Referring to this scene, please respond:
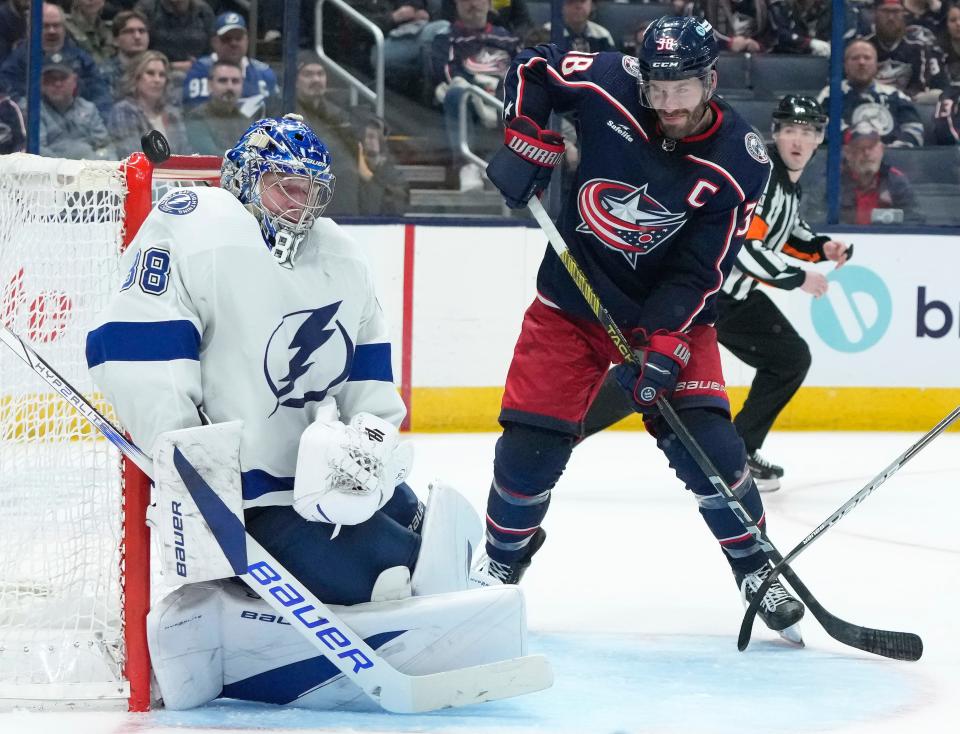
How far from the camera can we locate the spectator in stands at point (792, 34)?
18.8ft

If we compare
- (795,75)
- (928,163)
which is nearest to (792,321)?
(928,163)

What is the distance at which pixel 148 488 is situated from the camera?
2090 mm

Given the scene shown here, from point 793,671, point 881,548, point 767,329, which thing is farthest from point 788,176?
point 793,671

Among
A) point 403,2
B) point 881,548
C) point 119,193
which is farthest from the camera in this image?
point 403,2

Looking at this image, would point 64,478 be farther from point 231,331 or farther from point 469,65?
point 469,65

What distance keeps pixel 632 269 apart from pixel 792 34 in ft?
11.3

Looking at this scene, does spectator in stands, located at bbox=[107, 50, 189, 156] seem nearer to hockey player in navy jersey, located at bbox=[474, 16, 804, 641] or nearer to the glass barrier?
the glass barrier

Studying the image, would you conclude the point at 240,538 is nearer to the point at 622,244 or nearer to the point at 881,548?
the point at 622,244

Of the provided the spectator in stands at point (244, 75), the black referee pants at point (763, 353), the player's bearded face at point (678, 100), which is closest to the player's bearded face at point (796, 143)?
the black referee pants at point (763, 353)

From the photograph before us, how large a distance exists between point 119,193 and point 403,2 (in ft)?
11.9

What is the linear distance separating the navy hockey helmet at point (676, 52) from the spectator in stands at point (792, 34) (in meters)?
3.46

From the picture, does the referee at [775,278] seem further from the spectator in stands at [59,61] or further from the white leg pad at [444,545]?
the spectator in stands at [59,61]

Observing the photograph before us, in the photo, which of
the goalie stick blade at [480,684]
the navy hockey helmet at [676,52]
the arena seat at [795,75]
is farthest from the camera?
the arena seat at [795,75]

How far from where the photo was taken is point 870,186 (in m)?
5.69
